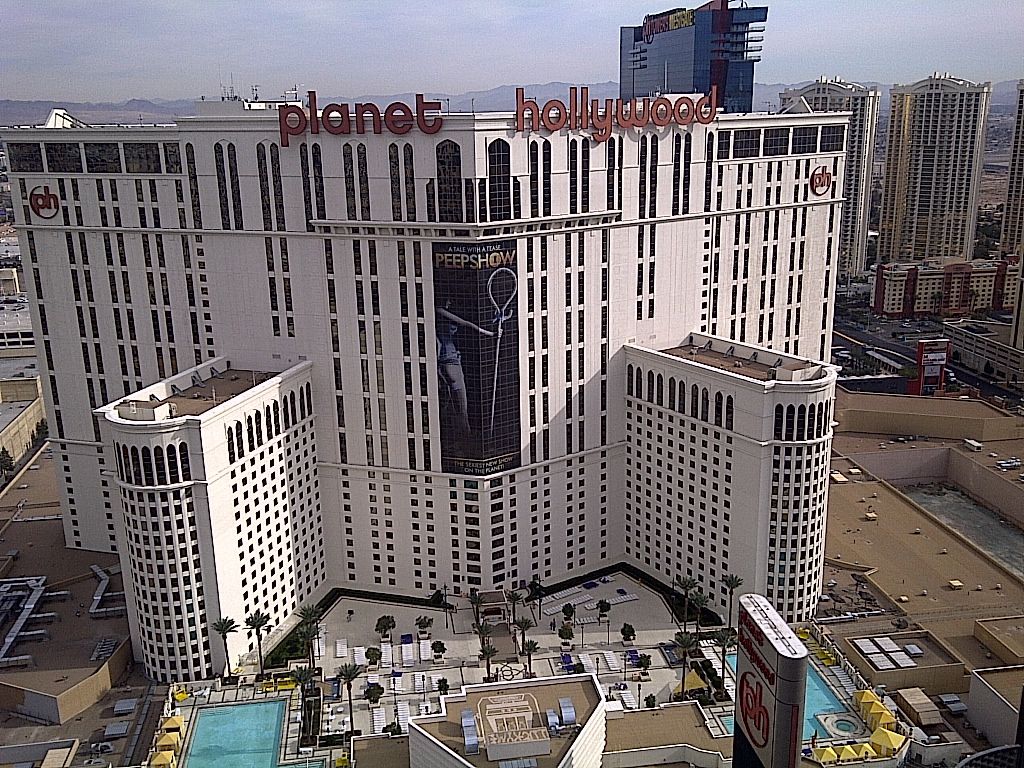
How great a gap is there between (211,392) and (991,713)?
75323 millimetres

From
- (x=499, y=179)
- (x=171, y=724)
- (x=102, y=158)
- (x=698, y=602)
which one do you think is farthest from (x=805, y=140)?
(x=171, y=724)

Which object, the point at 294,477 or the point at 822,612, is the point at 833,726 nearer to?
the point at 822,612

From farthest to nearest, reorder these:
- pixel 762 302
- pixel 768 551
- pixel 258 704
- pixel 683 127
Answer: pixel 762 302 < pixel 683 127 < pixel 768 551 < pixel 258 704

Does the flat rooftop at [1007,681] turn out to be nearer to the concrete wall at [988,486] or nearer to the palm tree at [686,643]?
the palm tree at [686,643]

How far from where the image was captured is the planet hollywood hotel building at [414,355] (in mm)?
84625

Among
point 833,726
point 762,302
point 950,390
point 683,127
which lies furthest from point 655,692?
point 950,390

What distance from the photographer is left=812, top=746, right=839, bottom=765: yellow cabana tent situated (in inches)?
2739

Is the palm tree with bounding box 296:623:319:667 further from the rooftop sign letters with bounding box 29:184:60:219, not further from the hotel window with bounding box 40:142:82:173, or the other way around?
the hotel window with bounding box 40:142:82:173

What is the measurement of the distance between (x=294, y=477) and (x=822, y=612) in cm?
5571

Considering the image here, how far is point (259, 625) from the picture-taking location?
84250 mm

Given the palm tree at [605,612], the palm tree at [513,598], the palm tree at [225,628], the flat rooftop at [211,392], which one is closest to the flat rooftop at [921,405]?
the palm tree at [605,612]

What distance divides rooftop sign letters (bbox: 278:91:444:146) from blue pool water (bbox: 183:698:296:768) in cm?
5277

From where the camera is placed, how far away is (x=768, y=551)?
88.8 meters

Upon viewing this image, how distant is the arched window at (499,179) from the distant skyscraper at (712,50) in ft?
262
